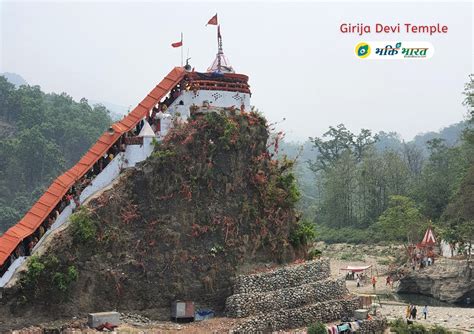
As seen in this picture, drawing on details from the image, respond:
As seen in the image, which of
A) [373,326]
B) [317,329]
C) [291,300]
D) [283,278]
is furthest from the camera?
[373,326]

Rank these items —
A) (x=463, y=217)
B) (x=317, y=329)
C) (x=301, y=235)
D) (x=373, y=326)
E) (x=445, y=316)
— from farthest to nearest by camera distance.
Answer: (x=463, y=217)
(x=445, y=316)
(x=301, y=235)
(x=373, y=326)
(x=317, y=329)

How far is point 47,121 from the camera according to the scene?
80.8 m

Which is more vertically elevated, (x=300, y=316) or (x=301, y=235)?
(x=301, y=235)

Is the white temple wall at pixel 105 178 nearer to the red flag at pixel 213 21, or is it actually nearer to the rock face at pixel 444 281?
the red flag at pixel 213 21

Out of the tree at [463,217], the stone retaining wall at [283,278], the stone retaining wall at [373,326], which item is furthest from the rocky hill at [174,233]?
the tree at [463,217]

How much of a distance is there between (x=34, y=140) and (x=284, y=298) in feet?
179

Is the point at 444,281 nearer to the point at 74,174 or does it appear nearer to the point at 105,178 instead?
the point at 105,178

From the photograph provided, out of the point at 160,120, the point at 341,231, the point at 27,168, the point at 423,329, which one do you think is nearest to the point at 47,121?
the point at 27,168

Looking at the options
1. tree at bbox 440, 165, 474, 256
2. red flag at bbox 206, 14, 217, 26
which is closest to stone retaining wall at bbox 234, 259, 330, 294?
red flag at bbox 206, 14, 217, 26

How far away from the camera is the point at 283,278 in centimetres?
2269

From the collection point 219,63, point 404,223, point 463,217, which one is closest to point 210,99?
point 219,63

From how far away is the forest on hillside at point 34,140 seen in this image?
69.1 m

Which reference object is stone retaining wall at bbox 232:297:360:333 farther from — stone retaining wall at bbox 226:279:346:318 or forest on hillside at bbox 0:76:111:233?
forest on hillside at bbox 0:76:111:233

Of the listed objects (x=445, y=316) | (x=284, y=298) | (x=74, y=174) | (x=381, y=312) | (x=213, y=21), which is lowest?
(x=445, y=316)
